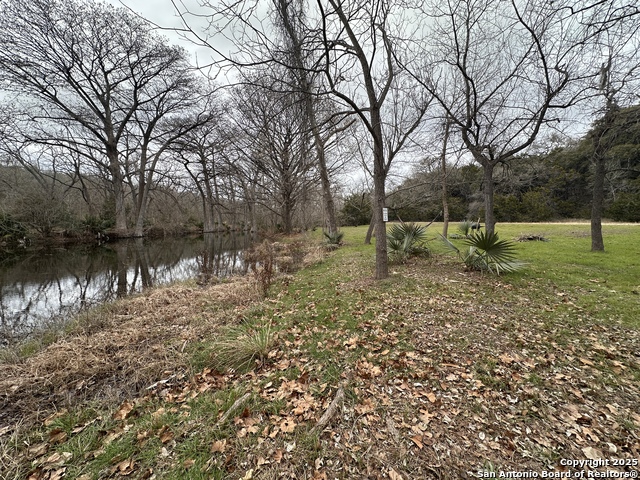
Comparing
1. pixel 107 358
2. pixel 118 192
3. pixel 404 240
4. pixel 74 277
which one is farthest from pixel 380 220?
pixel 118 192

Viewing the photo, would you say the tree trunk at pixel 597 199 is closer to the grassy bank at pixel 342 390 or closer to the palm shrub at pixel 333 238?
the grassy bank at pixel 342 390

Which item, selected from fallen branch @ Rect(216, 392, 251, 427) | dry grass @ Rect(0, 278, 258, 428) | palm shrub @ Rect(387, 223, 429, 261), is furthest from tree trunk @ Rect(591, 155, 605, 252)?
dry grass @ Rect(0, 278, 258, 428)

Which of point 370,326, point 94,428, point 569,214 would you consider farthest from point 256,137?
point 569,214

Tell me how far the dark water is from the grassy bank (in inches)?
86.0

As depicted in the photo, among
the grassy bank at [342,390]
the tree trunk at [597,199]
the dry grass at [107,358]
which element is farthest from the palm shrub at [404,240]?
the tree trunk at [597,199]

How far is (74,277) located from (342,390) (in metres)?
11.6

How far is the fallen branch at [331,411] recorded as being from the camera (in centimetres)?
216

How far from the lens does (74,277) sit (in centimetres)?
907

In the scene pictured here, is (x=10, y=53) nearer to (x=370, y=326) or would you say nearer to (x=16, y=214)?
(x=16, y=214)

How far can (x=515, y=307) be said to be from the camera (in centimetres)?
432

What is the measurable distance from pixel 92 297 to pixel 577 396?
10471 mm

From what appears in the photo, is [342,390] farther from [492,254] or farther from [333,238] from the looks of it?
[333,238]

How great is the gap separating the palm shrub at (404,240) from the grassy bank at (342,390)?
3119mm

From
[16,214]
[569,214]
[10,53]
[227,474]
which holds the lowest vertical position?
[227,474]
